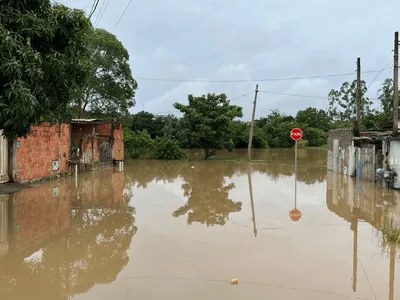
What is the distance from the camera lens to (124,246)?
6801 mm

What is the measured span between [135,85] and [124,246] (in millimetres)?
25484

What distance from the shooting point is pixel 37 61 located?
19.9 ft

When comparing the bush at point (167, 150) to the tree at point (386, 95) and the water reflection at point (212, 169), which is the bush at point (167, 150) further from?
the tree at point (386, 95)

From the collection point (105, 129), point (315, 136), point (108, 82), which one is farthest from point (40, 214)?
point (315, 136)

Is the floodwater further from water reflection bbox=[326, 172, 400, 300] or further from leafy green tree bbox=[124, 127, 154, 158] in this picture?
leafy green tree bbox=[124, 127, 154, 158]

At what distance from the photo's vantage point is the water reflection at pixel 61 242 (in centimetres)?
509

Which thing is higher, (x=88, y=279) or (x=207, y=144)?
Result: (x=207, y=144)

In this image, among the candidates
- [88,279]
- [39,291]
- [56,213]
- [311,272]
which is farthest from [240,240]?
[56,213]

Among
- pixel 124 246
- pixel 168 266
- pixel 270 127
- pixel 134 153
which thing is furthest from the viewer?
pixel 270 127

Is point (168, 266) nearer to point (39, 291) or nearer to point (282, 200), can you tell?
point (39, 291)

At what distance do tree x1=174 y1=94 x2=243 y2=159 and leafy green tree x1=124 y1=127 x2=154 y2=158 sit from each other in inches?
162

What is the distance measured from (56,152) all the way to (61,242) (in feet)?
37.5

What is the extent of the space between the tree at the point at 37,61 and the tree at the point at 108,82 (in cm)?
2148

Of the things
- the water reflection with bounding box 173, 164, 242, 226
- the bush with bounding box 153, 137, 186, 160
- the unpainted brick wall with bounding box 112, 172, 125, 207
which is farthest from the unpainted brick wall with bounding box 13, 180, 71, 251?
the bush with bounding box 153, 137, 186, 160
